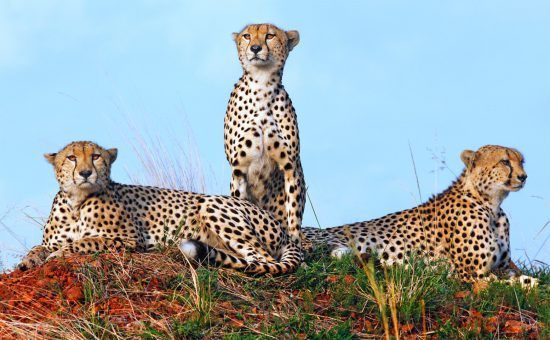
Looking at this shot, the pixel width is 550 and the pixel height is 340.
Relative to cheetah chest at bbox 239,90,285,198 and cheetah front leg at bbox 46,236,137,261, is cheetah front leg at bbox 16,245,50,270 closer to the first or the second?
cheetah front leg at bbox 46,236,137,261

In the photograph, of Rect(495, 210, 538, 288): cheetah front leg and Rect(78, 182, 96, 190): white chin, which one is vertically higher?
Rect(78, 182, 96, 190): white chin

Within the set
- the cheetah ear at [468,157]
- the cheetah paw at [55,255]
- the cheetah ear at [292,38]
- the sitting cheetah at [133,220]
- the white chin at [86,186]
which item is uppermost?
the cheetah ear at [292,38]

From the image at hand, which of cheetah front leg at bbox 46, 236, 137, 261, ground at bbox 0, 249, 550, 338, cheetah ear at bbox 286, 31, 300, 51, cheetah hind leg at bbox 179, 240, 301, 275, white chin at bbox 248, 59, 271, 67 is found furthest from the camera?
cheetah ear at bbox 286, 31, 300, 51

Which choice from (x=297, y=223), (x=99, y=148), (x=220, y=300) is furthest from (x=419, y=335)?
(x=99, y=148)

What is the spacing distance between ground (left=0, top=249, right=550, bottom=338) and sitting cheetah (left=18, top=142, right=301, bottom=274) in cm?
25

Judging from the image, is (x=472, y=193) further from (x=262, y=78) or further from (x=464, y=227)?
(x=262, y=78)

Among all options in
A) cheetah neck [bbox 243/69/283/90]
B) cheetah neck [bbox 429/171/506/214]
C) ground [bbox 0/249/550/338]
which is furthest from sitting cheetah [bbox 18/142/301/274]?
cheetah neck [bbox 429/171/506/214]

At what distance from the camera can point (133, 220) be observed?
20.9ft

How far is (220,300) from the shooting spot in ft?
17.8

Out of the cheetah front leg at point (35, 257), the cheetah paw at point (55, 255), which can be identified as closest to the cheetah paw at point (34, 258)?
the cheetah front leg at point (35, 257)

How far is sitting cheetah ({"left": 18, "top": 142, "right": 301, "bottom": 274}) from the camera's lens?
6.14 metres

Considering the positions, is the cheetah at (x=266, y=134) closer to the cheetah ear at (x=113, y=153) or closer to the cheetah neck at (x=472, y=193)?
the cheetah ear at (x=113, y=153)

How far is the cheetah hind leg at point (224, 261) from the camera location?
5727 millimetres

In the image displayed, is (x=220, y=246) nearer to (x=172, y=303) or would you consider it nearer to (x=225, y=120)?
(x=172, y=303)
